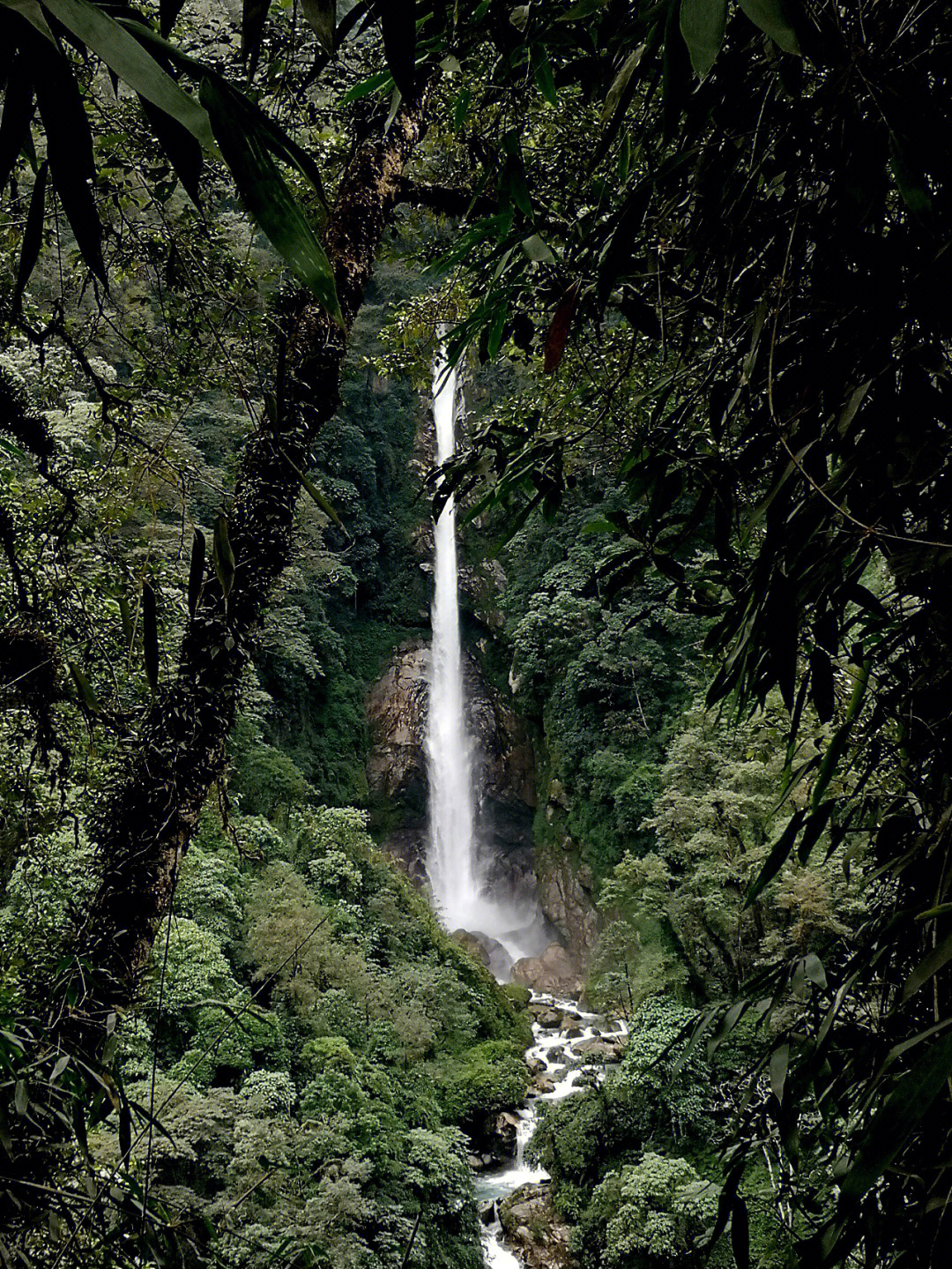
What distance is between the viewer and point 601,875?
32.3ft

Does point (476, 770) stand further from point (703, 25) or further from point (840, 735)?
point (703, 25)

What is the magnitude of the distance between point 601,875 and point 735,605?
9550 millimetres

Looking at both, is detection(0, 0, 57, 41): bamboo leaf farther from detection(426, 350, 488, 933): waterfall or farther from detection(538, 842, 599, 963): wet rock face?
detection(426, 350, 488, 933): waterfall

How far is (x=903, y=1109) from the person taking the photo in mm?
405

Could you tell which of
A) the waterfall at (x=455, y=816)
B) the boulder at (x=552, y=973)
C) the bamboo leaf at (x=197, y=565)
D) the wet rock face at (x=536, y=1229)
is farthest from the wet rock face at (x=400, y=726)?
the bamboo leaf at (x=197, y=565)

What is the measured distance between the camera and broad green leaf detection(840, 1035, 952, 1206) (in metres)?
0.40

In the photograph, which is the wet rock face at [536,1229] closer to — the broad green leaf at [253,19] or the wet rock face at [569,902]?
the wet rock face at [569,902]

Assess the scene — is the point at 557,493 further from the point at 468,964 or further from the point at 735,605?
the point at 468,964

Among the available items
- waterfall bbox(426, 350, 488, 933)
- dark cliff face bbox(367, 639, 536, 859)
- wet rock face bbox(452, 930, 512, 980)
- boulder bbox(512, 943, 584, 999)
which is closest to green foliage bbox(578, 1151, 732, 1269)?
boulder bbox(512, 943, 584, 999)

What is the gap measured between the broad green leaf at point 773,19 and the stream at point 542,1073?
22.1 ft

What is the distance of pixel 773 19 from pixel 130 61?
1.03 ft

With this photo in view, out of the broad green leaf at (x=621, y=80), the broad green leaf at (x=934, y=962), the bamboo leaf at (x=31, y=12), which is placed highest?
the broad green leaf at (x=621, y=80)

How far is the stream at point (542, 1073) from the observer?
5.62 metres

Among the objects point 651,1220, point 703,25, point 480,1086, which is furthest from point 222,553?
point 480,1086
